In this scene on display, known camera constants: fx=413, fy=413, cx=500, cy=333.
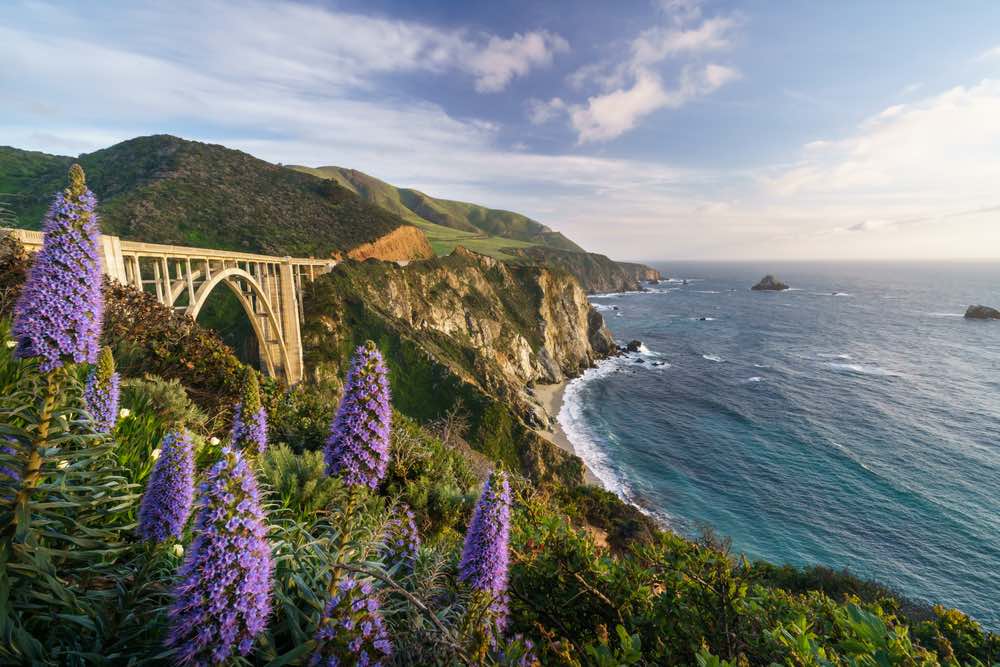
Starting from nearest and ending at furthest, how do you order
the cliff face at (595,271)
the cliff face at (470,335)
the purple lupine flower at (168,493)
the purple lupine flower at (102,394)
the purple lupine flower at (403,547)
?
the purple lupine flower at (168,493), the purple lupine flower at (102,394), the purple lupine flower at (403,547), the cliff face at (470,335), the cliff face at (595,271)

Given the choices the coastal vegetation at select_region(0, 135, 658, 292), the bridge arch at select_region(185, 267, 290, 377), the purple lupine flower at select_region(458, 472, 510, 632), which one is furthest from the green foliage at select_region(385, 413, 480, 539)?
the coastal vegetation at select_region(0, 135, 658, 292)

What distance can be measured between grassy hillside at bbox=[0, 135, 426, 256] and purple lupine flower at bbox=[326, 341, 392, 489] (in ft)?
165

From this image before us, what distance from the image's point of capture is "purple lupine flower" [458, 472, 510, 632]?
3.08 m

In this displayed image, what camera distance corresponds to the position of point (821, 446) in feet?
133

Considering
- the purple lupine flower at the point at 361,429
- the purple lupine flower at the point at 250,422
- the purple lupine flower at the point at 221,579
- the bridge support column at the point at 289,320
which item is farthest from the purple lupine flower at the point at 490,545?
the bridge support column at the point at 289,320

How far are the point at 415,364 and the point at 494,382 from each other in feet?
36.5

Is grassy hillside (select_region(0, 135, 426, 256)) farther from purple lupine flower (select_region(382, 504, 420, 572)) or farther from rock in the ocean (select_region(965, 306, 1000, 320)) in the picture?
rock in the ocean (select_region(965, 306, 1000, 320))

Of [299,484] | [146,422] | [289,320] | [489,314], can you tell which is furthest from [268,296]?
[489,314]

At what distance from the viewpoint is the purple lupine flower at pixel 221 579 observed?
2055 mm

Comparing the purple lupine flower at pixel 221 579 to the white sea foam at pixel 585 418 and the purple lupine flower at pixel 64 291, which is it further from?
the white sea foam at pixel 585 418

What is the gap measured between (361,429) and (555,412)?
166ft

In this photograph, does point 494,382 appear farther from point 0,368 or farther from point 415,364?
point 0,368

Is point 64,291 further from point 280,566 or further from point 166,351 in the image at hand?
point 166,351

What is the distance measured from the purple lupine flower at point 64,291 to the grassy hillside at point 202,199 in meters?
49.5
